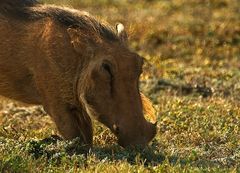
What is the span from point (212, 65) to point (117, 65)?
6.51 m

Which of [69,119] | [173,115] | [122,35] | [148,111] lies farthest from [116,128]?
[173,115]

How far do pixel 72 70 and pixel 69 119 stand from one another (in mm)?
419

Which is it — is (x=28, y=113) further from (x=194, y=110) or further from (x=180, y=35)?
(x=180, y=35)

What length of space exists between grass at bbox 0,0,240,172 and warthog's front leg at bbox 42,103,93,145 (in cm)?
14

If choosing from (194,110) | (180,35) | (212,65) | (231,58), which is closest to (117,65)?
(194,110)

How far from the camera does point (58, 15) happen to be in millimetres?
6691

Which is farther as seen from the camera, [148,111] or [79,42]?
[148,111]

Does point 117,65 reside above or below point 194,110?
above

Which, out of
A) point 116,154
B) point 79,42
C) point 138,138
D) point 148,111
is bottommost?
point 116,154

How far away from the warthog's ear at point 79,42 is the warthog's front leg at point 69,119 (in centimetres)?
49

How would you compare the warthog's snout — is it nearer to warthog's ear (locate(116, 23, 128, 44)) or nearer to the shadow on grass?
the shadow on grass

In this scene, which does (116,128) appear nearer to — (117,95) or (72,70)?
(117,95)

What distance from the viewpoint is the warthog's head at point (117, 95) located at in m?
6.19

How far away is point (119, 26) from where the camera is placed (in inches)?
272
